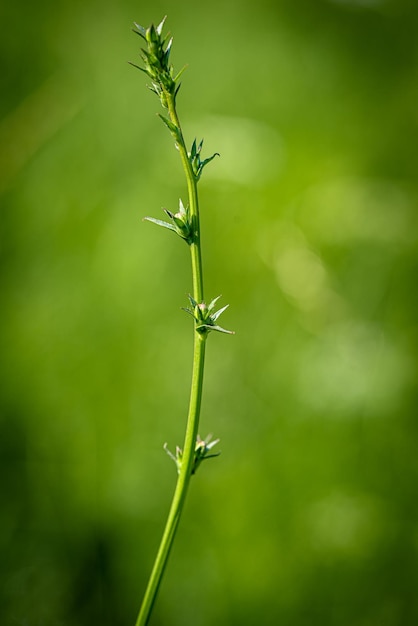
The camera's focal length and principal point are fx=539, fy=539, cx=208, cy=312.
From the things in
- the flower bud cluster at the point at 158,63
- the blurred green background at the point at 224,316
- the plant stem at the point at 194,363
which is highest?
the blurred green background at the point at 224,316

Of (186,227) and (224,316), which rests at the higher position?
(224,316)

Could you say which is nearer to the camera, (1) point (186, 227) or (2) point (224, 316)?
(1) point (186, 227)

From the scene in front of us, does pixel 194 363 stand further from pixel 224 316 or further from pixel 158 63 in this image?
pixel 224 316

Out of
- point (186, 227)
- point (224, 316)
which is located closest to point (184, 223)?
point (186, 227)

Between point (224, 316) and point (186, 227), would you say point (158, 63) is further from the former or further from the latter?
point (224, 316)

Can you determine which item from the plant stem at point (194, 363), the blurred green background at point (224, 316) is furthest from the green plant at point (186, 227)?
the blurred green background at point (224, 316)

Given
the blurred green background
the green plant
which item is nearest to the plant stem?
the green plant

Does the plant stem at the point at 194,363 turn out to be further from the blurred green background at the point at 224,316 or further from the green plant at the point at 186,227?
the blurred green background at the point at 224,316

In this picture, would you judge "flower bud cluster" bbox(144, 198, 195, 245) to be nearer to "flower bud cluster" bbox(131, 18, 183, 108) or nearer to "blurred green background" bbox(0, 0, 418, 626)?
"flower bud cluster" bbox(131, 18, 183, 108)

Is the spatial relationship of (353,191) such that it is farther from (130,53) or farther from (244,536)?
(244,536)
